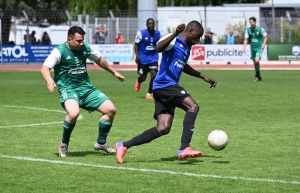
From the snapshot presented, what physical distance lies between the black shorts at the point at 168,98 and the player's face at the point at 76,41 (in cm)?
121

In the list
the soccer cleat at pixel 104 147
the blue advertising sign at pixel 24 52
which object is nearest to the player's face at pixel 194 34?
the soccer cleat at pixel 104 147

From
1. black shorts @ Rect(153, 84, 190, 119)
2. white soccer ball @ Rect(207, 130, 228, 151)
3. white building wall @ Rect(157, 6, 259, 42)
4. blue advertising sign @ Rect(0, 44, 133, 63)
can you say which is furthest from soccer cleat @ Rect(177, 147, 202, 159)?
white building wall @ Rect(157, 6, 259, 42)

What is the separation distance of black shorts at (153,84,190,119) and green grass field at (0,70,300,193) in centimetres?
66

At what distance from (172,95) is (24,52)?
30.5m

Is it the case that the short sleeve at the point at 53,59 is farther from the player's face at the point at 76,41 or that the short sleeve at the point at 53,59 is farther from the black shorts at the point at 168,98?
the black shorts at the point at 168,98

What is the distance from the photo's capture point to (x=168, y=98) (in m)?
9.81

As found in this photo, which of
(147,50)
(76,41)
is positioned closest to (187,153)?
(76,41)

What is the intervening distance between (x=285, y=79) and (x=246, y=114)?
12223mm

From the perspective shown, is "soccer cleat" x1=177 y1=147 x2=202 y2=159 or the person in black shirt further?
the person in black shirt

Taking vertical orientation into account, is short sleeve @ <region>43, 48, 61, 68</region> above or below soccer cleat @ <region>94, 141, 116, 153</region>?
above

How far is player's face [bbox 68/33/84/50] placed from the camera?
10.1 meters

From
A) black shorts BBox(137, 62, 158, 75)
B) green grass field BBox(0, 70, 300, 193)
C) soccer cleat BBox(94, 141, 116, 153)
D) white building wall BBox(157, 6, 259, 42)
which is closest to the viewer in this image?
green grass field BBox(0, 70, 300, 193)

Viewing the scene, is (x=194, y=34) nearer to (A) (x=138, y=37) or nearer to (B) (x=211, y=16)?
(A) (x=138, y=37)

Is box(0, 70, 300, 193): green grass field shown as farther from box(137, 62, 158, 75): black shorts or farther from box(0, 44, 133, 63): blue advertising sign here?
box(0, 44, 133, 63): blue advertising sign
